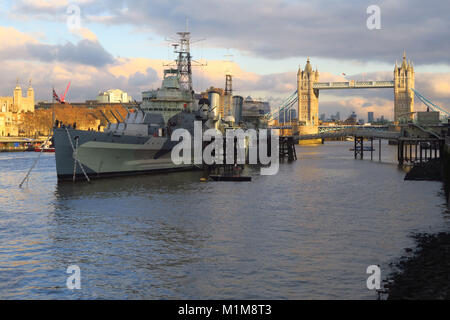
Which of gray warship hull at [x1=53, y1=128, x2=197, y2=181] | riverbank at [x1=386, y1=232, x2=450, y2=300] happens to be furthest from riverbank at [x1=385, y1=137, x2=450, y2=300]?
gray warship hull at [x1=53, y1=128, x2=197, y2=181]

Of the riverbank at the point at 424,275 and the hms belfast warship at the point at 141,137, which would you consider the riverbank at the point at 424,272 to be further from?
the hms belfast warship at the point at 141,137

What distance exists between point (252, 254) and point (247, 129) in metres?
55.5

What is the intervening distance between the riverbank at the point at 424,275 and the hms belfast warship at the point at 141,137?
99.2ft

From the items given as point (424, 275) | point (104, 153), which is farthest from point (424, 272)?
point (104, 153)

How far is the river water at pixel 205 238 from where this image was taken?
16.0 metres

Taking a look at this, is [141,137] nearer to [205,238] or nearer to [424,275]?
[205,238]

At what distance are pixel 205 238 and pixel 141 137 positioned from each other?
2547cm

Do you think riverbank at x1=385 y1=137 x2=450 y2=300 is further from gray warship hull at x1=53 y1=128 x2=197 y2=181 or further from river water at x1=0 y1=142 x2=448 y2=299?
gray warship hull at x1=53 y1=128 x2=197 y2=181

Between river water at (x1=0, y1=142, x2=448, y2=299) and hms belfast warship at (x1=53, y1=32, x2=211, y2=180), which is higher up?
hms belfast warship at (x1=53, y1=32, x2=211, y2=180)

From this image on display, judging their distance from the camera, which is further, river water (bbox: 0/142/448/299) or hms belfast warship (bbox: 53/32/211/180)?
hms belfast warship (bbox: 53/32/211/180)

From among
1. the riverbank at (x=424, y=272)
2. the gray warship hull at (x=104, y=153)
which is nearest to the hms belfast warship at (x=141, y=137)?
the gray warship hull at (x=104, y=153)

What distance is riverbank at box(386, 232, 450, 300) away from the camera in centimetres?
1361

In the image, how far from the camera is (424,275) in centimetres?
1533

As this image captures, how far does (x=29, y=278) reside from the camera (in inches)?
657
